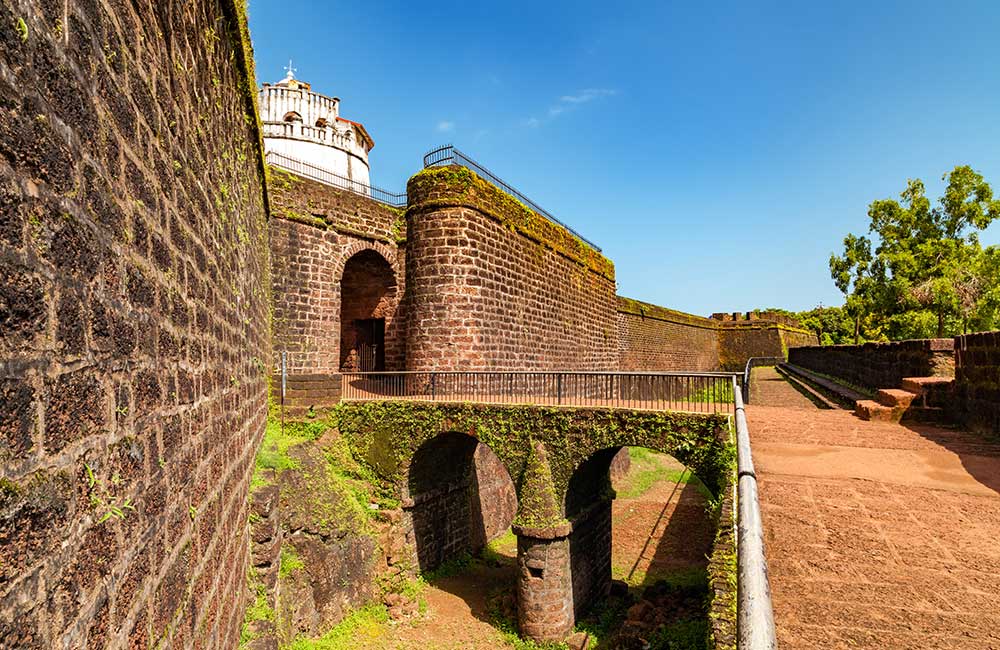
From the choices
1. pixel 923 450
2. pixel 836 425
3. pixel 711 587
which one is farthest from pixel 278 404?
pixel 923 450

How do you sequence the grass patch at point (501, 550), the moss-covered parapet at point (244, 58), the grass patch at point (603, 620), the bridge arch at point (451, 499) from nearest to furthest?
the moss-covered parapet at point (244, 58)
the grass patch at point (603, 620)
the bridge arch at point (451, 499)
the grass patch at point (501, 550)

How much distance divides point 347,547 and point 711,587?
7.97m

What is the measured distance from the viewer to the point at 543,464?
11047 mm

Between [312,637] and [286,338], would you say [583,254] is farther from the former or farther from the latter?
[312,637]

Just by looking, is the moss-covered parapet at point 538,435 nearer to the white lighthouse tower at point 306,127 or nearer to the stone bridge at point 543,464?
the stone bridge at point 543,464

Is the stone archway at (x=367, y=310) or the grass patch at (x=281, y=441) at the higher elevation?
the stone archway at (x=367, y=310)

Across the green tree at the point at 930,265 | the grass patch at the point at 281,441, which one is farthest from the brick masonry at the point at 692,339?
the grass patch at the point at 281,441

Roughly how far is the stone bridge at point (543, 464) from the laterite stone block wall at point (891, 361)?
2.81 meters

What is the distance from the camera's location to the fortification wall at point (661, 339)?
2720cm

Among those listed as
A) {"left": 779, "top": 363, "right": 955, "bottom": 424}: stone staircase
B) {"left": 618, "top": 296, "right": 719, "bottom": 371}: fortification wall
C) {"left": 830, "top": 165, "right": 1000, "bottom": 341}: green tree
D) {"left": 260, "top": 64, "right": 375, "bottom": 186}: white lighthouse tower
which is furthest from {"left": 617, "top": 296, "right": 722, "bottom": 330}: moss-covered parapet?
{"left": 779, "top": 363, "right": 955, "bottom": 424}: stone staircase

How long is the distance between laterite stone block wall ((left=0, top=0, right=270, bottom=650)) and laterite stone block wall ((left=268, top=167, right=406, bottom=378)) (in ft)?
33.1

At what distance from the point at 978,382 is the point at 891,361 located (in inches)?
139

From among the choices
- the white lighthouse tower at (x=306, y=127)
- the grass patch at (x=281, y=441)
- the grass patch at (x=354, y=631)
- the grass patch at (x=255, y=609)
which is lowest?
the grass patch at (x=354, y=631)

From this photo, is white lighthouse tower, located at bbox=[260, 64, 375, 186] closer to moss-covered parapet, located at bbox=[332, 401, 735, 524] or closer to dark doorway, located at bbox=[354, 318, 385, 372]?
dark doorway, located at bbox=[354, 318, 385, 372]
